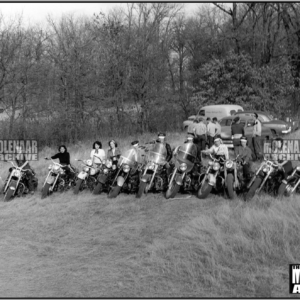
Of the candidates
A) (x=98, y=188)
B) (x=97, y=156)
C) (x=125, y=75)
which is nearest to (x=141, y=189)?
(x=98, y=188)

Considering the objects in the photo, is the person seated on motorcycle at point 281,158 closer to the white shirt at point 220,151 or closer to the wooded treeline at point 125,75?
the white shirt at point 220,151

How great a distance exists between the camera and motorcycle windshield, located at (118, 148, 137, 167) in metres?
11.3

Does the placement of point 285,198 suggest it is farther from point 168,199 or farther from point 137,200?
point 137,200

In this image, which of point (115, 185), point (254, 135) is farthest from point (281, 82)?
point (115, 185)

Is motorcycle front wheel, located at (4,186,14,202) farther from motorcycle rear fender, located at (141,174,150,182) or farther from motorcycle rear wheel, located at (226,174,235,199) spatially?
motorcycle rear wheel, located at (226,174,235,199)

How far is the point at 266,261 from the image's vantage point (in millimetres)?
6508

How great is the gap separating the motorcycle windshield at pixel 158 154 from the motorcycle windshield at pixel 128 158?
417 mm

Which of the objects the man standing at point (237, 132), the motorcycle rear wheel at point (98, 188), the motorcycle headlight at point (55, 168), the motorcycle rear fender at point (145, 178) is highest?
the man standing at point (237, 132)

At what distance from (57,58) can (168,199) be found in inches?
832

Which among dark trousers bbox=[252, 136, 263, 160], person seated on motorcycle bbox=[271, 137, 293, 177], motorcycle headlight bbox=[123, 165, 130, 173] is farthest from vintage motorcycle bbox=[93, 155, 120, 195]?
dark trousers bbox=[252, 136, 263, 160]

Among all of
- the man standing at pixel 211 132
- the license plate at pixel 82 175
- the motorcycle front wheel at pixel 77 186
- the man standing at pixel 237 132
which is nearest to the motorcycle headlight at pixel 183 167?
the license plate at pixel 82 175

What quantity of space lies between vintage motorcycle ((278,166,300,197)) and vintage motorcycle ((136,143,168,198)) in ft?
9.20

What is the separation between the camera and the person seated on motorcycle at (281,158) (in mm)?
10156

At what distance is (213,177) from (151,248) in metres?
3.55
